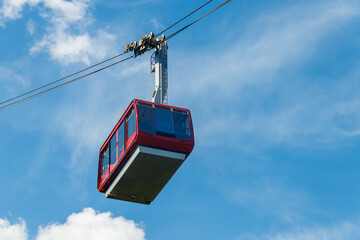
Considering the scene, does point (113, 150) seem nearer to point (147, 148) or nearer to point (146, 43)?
point (147, 148)

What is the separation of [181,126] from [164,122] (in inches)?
27.7

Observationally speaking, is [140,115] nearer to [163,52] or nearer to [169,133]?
[169,133]

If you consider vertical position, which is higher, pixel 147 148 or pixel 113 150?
pixel 113 150

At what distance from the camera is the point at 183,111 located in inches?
1078

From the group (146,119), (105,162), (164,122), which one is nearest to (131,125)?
(146,119)

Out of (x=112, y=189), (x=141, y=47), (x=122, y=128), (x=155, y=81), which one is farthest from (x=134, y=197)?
(x=141, y=47)

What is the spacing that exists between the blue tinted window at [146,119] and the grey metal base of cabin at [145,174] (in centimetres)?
78

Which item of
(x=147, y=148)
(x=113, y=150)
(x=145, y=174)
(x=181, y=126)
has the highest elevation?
(x=181, y=126)

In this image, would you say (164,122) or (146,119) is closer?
(146,119)

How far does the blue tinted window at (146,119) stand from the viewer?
26.0m

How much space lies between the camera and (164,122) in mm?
26547

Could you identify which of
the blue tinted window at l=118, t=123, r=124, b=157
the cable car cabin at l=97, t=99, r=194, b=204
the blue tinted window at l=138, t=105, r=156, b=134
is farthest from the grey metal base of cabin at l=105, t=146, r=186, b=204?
the blue tinted window at l=118, t=123, r=124, b=157

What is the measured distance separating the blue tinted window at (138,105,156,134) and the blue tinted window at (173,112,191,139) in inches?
37.9

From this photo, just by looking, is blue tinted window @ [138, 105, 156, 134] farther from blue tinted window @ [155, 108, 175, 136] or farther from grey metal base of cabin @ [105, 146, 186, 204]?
grey metal base of cabin @ [105, 146, 186, 204]
